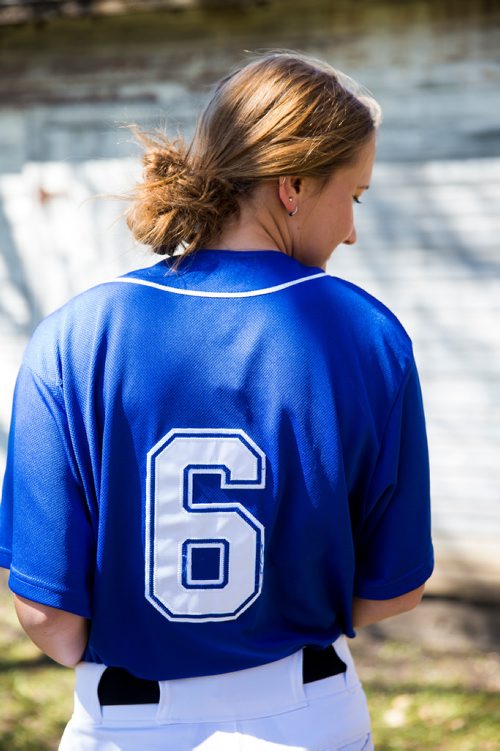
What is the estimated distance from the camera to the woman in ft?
4.43

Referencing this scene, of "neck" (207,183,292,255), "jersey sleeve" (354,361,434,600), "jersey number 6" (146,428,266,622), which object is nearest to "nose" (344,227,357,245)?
"neck" (207,183,292,255)

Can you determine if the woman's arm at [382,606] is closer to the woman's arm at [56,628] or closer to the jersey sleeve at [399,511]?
the jersey sleeve at [399,511]

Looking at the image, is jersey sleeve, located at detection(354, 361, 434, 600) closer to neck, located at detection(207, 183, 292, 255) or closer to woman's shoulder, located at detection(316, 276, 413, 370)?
woman's shoulder, located at detection(316, 276, 413, 370)

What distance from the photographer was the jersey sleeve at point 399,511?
1.43 m

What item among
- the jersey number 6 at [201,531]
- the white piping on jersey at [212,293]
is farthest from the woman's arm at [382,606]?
the white piping on jersey at [212,293]

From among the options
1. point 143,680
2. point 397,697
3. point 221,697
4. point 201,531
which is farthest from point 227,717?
point 397,697

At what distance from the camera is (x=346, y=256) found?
446 cm

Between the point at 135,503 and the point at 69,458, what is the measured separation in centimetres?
13

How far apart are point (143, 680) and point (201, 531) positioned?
0.29m

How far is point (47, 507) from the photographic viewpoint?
55.6 inches

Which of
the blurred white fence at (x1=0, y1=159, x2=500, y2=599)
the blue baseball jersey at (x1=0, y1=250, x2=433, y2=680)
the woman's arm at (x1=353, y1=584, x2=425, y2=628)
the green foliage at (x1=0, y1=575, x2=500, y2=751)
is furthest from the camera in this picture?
the blurred white fence at (x1=0, y1=159, x2=500, y2=599)

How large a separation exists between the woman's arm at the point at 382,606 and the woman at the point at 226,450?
88 mm

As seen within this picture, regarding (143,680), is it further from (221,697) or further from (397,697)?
(397,697)

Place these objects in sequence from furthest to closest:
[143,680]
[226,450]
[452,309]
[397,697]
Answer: [452,309], [397,697], [143,680], [226,450]
